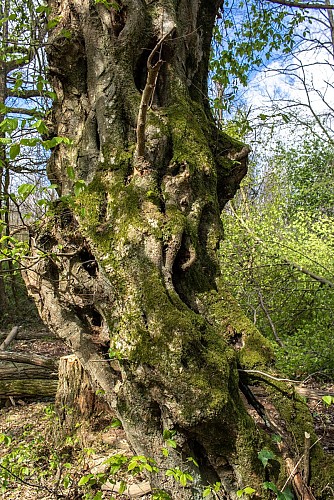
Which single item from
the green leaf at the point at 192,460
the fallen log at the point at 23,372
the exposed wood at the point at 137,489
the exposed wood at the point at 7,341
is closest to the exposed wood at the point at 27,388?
the fallen log at the point at 23,372

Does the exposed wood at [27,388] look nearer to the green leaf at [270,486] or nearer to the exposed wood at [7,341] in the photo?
the exposed wood at [7,341]

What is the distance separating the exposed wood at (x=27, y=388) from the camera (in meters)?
5.62

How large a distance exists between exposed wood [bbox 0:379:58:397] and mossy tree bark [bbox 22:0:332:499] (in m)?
3.01

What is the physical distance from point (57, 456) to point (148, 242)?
2.34m

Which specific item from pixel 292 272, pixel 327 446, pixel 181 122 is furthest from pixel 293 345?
pixel 181 122

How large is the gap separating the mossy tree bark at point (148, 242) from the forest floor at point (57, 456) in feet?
2.59

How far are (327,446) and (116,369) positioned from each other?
246cm

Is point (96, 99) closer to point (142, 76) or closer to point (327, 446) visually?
point (142, 76)

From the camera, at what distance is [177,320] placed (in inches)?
92.4

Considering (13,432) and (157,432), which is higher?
(157,432)

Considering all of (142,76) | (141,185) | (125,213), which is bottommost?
(125,213)

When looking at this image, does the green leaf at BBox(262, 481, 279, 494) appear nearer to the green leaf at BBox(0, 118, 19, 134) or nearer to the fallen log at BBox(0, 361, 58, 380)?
the green leaf at BBox(0, 118, 19, 134)

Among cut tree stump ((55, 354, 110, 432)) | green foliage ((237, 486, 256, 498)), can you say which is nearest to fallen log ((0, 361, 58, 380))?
cut tree stump ((55, 354, 110, 432))

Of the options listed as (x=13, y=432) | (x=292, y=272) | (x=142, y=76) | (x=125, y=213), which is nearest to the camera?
(x=125, y=213)
